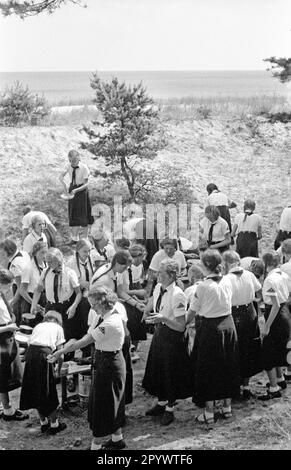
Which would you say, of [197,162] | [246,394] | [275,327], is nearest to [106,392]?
[246,394]

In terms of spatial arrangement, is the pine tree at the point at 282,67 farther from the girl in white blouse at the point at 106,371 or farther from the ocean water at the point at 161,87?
the girl in white blouse at the point at 106,371

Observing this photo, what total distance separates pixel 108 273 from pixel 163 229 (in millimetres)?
5701

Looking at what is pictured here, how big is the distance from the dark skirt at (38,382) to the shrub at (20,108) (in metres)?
10.9

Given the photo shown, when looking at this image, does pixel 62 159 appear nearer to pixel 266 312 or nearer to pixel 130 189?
pixel 130 189

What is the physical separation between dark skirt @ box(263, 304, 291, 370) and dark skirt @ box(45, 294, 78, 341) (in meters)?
2.09

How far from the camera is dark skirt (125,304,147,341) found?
781 centimetres

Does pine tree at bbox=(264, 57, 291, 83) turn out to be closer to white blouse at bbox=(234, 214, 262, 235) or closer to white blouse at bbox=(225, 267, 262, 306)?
white blouse at bbox=(234, 214, 262, 235)

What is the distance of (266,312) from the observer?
279 inches

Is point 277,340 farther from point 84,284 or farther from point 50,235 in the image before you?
point 50,235

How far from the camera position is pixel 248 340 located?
6.99 metres

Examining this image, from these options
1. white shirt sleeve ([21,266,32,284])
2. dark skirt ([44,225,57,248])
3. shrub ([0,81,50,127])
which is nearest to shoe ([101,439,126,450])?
white shirt sleeve ([21,266,32,284])

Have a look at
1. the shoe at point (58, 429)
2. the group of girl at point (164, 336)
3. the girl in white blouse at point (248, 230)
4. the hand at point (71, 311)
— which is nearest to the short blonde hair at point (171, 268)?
the group of girl at point (164, 336)

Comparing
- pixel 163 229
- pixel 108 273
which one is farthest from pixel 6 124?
pixel 108 273

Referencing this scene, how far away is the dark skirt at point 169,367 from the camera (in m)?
6.62
